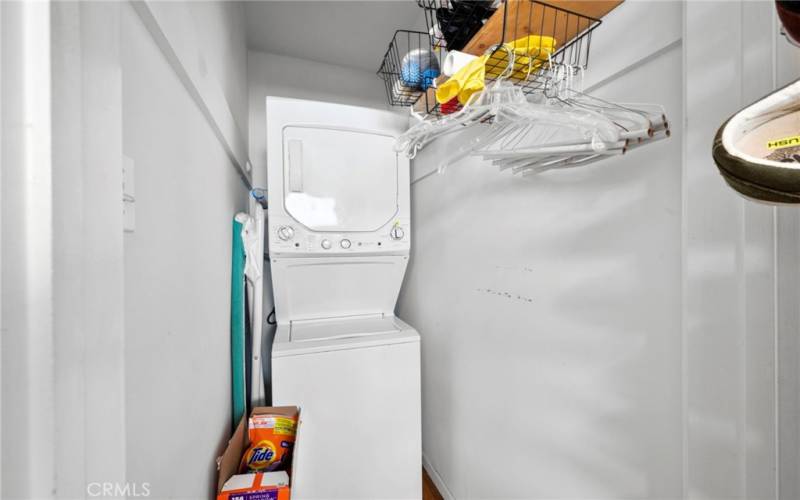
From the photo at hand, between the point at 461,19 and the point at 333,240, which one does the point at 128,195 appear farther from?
the point at 333,240

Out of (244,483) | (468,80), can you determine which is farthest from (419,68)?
(244,483)

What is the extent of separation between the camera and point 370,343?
54.5 inches

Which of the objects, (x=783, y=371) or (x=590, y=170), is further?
(x=590, y=170)

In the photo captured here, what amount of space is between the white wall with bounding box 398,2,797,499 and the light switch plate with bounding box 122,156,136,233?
1.06 meters

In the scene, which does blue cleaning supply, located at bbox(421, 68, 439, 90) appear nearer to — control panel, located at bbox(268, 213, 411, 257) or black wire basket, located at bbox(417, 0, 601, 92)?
black wire basket, located at bbox(417, 0, 601, 92)

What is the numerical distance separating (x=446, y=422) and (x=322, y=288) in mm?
1048

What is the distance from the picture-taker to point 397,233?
170cm

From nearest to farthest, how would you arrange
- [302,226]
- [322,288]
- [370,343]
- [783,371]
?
[783,371] < [370,343] < [302,226] < [322,288]

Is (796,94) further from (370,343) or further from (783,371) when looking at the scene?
(370,343)

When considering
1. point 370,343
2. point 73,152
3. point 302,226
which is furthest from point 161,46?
point 370,343

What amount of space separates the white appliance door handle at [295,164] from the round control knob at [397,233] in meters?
0.58

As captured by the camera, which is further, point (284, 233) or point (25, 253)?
point (284, 233)

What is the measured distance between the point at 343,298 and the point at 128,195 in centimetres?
133

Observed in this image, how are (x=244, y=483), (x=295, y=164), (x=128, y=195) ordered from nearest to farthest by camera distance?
(x=128, y=195), (x=244, y=483), (x=295, y=164)
